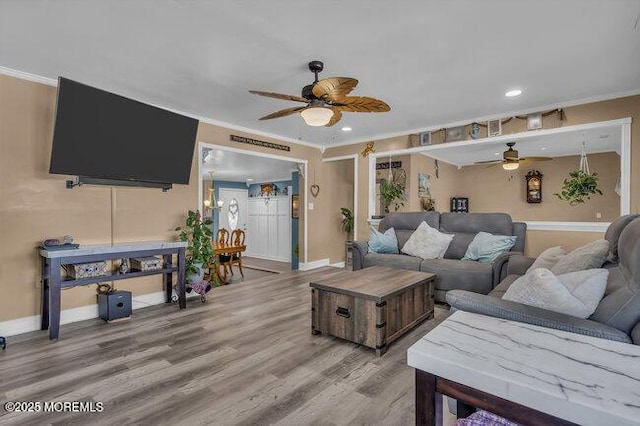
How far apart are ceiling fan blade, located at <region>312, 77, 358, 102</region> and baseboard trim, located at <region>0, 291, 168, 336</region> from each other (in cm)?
315

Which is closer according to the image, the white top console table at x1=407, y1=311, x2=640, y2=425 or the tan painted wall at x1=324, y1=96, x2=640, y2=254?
the white top console table at x1=407, y1=311, x2=640, y2=425

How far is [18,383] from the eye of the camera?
214 centimetres

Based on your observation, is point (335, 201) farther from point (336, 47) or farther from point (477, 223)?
point (336, 47)

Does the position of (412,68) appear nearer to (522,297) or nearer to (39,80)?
(522,297)

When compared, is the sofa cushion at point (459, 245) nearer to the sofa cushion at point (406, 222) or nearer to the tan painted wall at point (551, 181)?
the sofa cushion at point (406, 222)

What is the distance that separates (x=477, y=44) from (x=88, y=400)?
3.65 m

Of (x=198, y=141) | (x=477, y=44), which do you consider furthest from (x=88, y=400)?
(x=477, y=44)

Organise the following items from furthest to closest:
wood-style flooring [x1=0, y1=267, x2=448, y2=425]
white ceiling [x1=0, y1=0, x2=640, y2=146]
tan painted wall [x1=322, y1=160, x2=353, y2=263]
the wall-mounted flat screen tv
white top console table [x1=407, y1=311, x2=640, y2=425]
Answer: tan painted wall [x1=322, y1=160, x2=353, y2=263] → the wall-mounted flat screen tv → white ceiling [x1=0, y1=0, x2=640, y2=146] → wood-style flooring [x1=0, y1=267, x2=448, y2=425] → white top console table [x1=407, y1=311, x2=640, y2=425]

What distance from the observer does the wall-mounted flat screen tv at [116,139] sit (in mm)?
2840

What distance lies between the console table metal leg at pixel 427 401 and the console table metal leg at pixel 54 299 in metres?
3.31

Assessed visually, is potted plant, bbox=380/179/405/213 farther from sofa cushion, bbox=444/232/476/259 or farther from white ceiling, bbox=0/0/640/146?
white ceiling, bbox=0/0/640/146

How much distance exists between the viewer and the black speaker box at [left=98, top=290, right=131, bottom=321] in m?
3.31

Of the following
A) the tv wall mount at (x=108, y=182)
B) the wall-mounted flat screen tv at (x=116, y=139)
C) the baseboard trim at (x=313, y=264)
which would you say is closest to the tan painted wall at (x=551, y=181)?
the baseboard trim at (x=313, y=264)

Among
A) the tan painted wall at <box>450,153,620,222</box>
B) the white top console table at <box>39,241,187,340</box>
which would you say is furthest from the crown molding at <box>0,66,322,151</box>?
the tan painted wall at <box>450,153,620,222</box>
